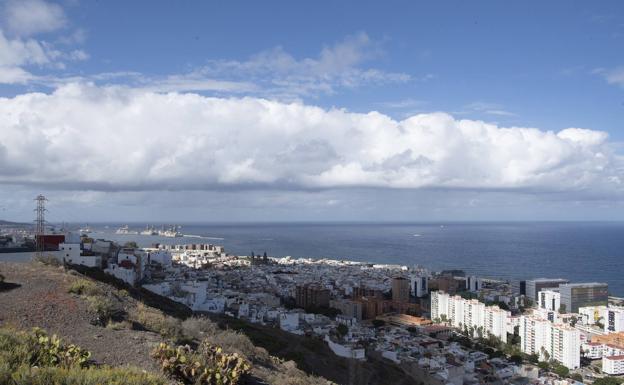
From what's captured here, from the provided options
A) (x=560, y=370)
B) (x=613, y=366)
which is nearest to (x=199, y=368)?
(x=560, y=370)

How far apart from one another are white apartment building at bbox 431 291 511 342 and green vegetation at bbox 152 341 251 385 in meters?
20.4

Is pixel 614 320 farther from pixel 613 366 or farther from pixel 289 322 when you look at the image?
pixel 289 322

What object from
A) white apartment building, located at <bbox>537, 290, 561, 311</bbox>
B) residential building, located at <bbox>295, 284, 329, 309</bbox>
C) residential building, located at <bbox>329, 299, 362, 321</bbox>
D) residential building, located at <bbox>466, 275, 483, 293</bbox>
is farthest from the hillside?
residential building, located at <bbox>466, 275, 483, 293</bbox>

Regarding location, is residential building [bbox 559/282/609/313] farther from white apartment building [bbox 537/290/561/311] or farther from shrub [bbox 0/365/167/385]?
shrub [bbox 0/365/167/385]

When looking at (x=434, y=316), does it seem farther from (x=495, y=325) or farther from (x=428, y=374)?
(x=428, y=374)

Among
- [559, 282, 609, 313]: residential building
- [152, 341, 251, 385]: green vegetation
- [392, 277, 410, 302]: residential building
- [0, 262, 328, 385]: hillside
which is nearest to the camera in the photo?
[152, 341, 251, 385]: green vegetation

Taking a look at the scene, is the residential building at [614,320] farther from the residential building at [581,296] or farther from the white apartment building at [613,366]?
the white apartment building at [613,366]

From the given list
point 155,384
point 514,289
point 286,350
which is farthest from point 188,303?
point 514,289

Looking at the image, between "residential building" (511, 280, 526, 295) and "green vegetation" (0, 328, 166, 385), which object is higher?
"green vegetation" (0, 328, 166, 385)

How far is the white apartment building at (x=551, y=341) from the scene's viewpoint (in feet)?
57.3

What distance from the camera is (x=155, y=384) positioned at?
7.72ft

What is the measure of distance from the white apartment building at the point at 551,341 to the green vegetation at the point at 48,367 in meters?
18.7

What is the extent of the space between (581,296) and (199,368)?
3280cm

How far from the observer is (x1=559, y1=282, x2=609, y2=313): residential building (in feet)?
97.9
